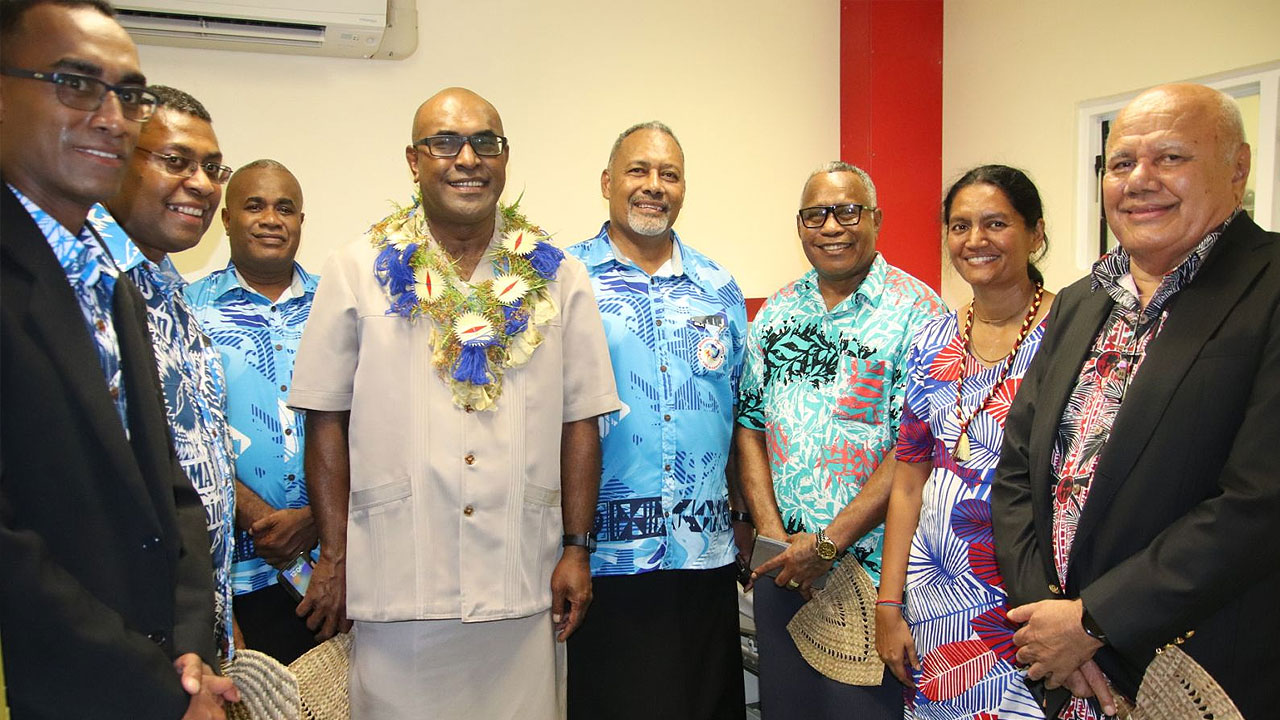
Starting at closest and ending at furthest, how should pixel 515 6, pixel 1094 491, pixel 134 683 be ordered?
1. pixel 134 683
2. pixel 1094 491
3. pixel 515 6

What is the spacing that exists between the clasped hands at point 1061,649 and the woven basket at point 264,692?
1426 mm

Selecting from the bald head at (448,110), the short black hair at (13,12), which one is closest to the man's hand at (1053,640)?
the bald head at (448,110)

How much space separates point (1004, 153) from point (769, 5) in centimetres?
146

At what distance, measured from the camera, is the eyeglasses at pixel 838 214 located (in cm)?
278

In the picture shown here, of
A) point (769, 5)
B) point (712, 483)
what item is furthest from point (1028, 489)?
point (769, 5)

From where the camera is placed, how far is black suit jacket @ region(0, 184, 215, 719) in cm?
125

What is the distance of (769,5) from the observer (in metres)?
4.81

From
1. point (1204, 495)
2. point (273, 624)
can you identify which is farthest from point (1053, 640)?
point (273, 624)

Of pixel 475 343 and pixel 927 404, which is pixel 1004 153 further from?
pixel 475 343

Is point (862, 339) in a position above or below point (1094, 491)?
above

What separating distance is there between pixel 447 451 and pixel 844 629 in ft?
4.11

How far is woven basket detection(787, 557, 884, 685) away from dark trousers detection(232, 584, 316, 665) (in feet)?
4.76

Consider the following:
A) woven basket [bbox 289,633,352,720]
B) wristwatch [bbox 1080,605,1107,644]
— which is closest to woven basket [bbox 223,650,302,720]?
woven basket [bbox 289,633,352,720]

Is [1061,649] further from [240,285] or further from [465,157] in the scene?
[240,285]
